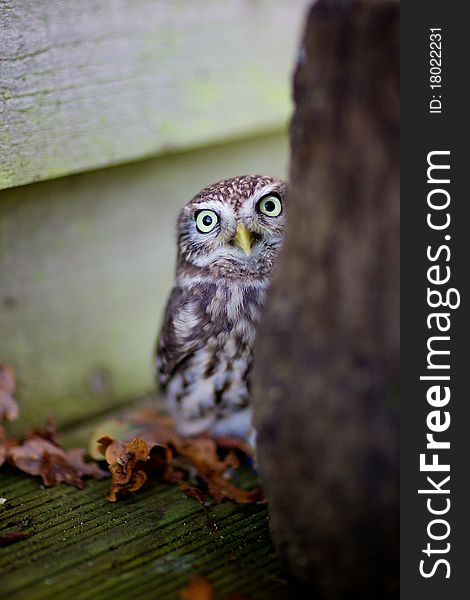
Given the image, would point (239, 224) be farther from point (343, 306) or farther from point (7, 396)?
point (7, 396)

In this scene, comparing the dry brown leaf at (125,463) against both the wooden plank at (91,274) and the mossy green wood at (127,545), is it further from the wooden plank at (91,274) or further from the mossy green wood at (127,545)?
the wooden plank at (91,274)

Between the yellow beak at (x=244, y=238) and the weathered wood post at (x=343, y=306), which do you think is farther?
the yellow beak at (x=244, y=238)

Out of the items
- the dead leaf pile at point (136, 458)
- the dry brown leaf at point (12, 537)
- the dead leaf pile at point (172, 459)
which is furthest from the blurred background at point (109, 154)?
the dry brown leaf at point (12, 537)

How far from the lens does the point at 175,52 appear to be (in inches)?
128

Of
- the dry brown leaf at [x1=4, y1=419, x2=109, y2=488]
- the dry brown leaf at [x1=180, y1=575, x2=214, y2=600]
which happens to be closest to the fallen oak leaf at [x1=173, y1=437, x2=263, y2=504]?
the dry brown leaf at [x1=4, y1=419, x2=109, y2=488]

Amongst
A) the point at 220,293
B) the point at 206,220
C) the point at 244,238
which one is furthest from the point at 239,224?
the point at 220,293

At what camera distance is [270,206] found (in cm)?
246

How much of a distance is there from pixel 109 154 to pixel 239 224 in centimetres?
88

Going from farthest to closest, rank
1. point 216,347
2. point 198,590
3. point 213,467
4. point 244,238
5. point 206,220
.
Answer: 1. point 213,467
2. point 216,347
3. point 206,220
4. point 244,238
5. point 198,590

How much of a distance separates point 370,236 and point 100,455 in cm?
160

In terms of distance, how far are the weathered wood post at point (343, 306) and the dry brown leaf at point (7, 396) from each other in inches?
56.1

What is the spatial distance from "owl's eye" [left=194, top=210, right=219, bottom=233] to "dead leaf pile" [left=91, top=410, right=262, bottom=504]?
765 mm

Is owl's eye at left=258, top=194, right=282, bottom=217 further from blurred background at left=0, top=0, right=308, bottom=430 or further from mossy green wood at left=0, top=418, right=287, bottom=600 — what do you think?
mossy green wood at left=0, top=418, right=287, bottom=600

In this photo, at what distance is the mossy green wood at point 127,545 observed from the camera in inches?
78.8
